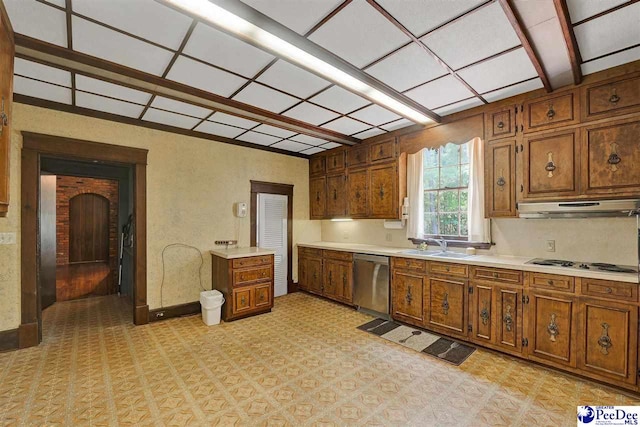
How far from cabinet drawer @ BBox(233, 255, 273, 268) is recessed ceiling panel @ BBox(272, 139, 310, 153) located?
79.1 inches

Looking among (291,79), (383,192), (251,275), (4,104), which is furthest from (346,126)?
(4,104)

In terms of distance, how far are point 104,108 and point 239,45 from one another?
2.45 m

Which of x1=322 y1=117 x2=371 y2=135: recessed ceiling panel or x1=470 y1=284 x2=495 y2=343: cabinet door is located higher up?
x1=322 y1=117 x2=371 y2=135: recessed ceiling panel

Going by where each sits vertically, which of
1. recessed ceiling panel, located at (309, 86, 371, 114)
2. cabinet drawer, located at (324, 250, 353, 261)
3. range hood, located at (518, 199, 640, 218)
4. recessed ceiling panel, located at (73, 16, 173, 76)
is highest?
recessed ceiling panel, located at (73, 16, 173, 76)

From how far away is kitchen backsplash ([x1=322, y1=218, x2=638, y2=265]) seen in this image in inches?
111

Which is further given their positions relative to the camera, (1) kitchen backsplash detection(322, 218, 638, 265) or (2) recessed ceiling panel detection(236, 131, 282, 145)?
(2) recessed ceiling panel detection(236, 131, 282, 145)

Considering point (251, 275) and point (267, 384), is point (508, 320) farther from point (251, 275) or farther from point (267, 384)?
point (251, 275)

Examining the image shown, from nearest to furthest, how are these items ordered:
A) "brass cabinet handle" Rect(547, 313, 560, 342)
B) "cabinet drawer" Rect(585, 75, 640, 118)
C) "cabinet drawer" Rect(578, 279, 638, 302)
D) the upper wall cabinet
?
the upper wall cabinet < "cabinet drawer" Rect(578, 279, 638, 302) < "cabinet drawer" Rect(585, 75, 640, 118) < "brass cabinet handle" Rect(547, 313, 560, 342)

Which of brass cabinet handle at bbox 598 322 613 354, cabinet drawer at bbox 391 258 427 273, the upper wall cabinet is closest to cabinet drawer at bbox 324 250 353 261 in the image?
cabinet drawer at bbox 391 258 427 273

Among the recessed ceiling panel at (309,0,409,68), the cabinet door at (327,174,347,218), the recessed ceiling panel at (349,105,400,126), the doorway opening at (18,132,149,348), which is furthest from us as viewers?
the cabinet door at (327,174,347,218)

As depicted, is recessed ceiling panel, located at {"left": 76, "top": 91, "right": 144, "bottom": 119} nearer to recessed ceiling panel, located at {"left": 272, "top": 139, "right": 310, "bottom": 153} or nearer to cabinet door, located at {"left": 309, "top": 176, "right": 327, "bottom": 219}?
recessed ceiling panel, located at {"left": 272, "top": 139, "right": 310, "bottom": 153}

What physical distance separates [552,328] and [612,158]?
5.59ft

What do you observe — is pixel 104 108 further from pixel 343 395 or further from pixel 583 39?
pixel 583 39

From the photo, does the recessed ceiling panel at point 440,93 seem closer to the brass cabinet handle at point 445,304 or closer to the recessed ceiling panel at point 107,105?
the brass cabinet handle at point 445,304
